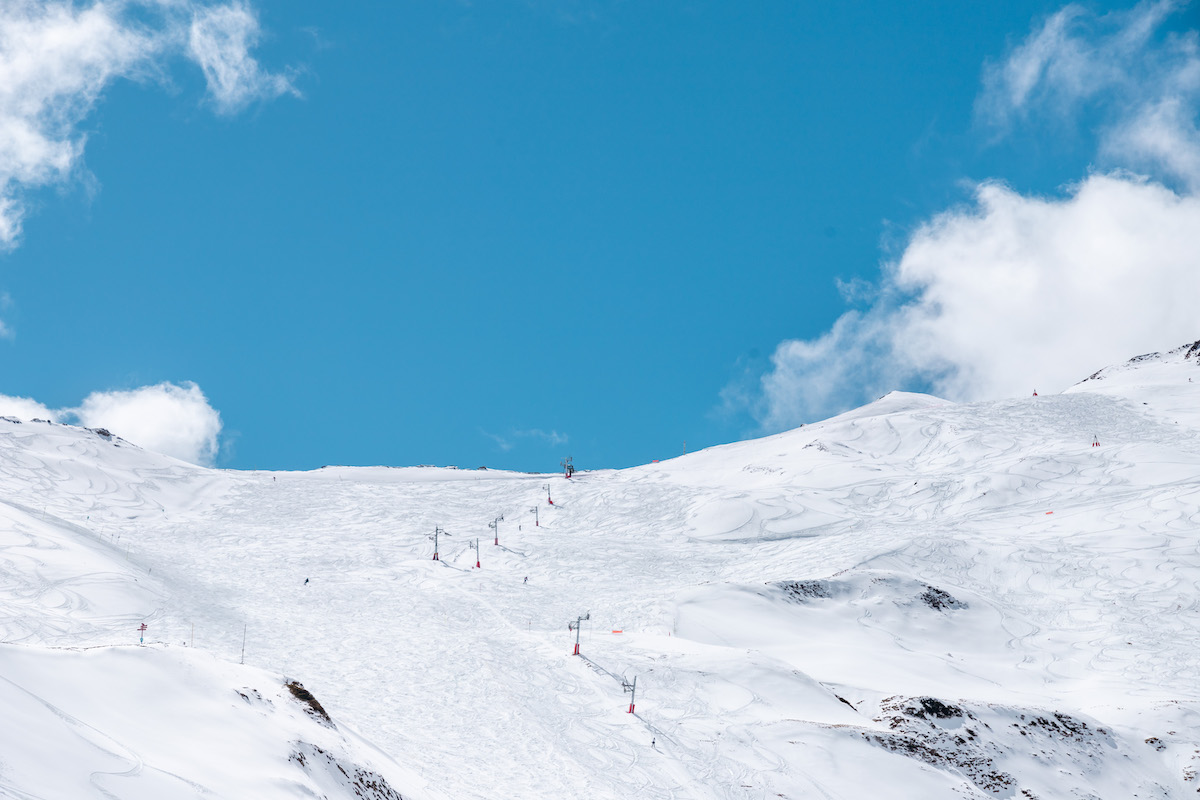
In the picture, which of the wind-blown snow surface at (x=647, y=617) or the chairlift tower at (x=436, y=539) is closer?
the wind-blown snow surface at (x=647, y=617)

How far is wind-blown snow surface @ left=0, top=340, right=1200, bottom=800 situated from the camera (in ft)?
70.3

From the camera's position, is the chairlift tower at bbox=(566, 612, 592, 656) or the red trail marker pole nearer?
the red trail marker pole

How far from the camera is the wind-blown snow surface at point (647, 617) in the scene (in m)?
21.4

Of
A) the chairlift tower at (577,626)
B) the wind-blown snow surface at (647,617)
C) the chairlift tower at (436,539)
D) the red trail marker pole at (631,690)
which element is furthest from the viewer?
the chairlift tower at (436,539)

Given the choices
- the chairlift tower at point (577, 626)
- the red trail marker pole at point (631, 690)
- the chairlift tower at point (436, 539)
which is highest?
the chairlift tower at point (436, 539)

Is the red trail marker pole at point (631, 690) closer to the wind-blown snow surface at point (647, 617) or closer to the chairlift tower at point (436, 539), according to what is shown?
Answer: the wind-blown snow surface at point (647, 617)

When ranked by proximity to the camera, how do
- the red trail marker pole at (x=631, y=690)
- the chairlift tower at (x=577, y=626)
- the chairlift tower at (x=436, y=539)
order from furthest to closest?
the chairlift tower at (x=436, y=539) → the chairlift tower at (x=577, y=626) → the red trail marker pole at (x=631, y=690)

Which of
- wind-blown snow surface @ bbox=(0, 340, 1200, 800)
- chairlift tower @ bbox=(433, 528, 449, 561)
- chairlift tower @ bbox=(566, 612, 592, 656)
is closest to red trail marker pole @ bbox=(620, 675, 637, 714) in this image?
wind-blown snow surface @ bbox=(0, 340, 1200, 800)

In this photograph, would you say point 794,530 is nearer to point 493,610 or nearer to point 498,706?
point 493,610

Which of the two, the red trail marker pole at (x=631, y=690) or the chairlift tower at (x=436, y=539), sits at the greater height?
the chairlift tower at (x=436, y=539)

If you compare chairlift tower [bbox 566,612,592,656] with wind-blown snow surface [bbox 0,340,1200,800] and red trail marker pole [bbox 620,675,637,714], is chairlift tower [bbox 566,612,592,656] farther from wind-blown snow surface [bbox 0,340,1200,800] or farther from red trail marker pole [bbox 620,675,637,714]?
red trail marker pole [bbox 620,675,637,714]

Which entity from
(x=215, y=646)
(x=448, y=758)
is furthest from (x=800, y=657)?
(x=215, y=646)

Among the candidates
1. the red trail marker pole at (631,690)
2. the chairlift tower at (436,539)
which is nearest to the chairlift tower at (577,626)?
the red trail marker pole at (631,690)

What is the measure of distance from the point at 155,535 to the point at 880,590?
46261 mm
